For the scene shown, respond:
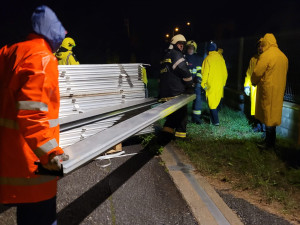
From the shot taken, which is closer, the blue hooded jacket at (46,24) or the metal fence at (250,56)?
the blue hooded jacket at (46,24)

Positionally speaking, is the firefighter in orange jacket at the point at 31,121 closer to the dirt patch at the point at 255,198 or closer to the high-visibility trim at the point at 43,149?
the high-visibility trim at the point at 43,149

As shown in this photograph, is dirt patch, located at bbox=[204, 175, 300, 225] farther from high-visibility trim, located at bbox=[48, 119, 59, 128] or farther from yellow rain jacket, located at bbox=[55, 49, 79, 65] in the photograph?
yellow rain jacket, located at bbox=[55, 49, 79, 65]

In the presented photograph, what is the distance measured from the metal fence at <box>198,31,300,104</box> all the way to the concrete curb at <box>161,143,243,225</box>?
2.85 metres

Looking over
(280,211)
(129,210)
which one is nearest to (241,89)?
(280,211)

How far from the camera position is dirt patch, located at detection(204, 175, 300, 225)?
10.2 ft

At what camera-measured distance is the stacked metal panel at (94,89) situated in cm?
441

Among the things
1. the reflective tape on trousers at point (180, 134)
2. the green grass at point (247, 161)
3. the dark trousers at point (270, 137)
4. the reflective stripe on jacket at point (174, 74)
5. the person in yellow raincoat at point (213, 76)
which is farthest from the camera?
the person in yellow raincoat at point (213, 76)

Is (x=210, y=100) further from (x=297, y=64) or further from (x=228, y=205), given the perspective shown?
(x=228, y=205)

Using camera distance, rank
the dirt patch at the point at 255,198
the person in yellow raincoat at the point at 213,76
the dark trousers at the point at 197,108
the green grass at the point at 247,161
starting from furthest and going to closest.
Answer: the dark trousers at the point at 197,108 → the person in yellow raincoat at the point at 213,76 → the green grass at the point at 247,161 → the dirt patch at the point at 255,198

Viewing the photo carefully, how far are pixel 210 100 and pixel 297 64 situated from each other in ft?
6.50

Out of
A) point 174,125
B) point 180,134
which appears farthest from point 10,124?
point 180,134

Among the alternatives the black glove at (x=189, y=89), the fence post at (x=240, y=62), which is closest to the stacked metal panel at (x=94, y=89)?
the black glove at (x=189, y=89)

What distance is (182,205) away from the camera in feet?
10.8

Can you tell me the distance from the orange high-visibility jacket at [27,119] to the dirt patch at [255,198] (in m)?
2.44
